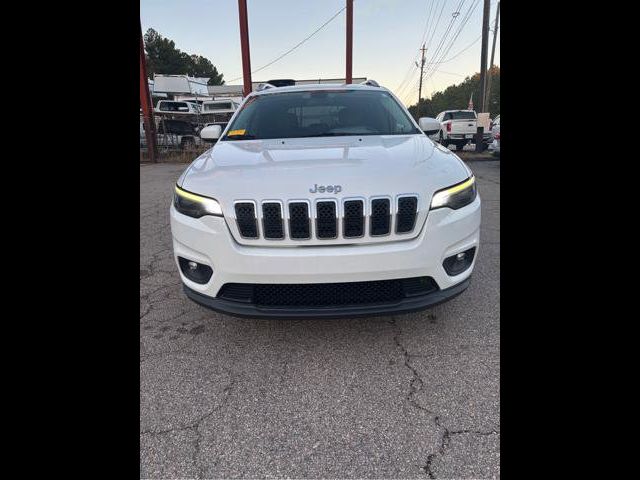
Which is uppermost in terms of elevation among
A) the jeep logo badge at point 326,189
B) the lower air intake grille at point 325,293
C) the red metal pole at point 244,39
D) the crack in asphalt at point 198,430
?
the red metal pole at point 244,39

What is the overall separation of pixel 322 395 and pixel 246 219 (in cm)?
97

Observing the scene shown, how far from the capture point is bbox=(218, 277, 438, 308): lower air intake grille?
6.21 ft

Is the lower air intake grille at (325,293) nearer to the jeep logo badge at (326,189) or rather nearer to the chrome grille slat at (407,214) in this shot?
the chrome grille slat at (407,214)

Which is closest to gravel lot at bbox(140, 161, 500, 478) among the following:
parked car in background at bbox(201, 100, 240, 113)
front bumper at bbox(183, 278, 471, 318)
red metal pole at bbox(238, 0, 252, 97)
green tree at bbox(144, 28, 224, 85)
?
front bumper at bbox(183, 278, 471, 318)

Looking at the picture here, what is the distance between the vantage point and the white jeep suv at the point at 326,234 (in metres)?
1.81

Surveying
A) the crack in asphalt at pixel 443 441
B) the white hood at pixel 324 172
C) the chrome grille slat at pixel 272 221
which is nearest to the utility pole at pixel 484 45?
the white hood at pixel 324 172

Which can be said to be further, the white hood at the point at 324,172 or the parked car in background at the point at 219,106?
the parked car in background at the point at 219,106

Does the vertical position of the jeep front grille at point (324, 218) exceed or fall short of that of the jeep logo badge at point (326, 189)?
it falls short

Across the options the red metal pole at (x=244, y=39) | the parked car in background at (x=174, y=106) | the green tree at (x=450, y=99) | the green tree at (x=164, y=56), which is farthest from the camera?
the green tree at (x=450, y=99)

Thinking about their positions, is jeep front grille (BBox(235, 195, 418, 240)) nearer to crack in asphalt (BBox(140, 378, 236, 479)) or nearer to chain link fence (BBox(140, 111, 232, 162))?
crack in asphalt (BBox(140, 378, 236, 479))

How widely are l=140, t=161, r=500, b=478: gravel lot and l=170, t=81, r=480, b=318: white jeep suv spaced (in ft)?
1.27

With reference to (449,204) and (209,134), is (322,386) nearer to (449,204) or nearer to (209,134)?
(449,204)

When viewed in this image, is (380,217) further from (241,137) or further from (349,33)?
(349,33)
